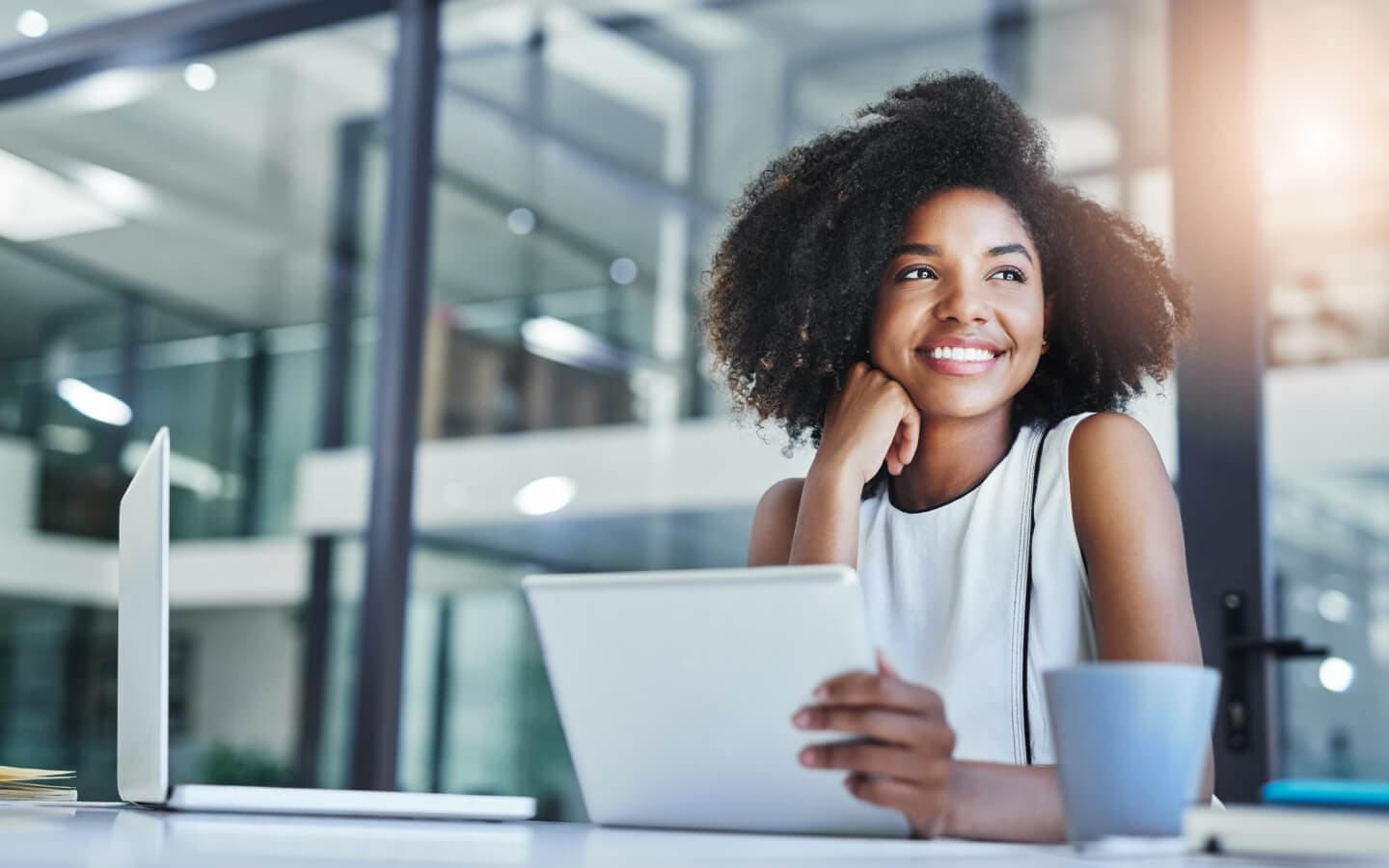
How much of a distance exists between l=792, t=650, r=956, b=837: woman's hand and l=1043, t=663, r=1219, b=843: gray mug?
0.09 m

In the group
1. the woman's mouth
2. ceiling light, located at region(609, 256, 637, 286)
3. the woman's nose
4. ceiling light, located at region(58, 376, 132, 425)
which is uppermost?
ceiling light, located at region(609, 256, 637, 286)

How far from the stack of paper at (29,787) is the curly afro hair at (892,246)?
2.96ft

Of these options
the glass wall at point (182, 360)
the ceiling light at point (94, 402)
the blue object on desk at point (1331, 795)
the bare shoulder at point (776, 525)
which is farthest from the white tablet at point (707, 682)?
the ceiling light at point (94, 402)

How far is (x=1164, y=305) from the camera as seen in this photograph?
5.72ft

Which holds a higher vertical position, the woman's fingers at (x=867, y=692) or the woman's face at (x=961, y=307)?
the woman's face at (x=961, y=307)

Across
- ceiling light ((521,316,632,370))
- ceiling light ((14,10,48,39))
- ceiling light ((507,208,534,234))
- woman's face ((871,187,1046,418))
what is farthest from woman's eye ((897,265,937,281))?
ceiling light ((14,10,48,39))

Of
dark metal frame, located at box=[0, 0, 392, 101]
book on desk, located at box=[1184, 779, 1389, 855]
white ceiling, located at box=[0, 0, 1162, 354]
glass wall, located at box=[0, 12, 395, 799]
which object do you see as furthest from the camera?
glass wall, located at box=[0, 12, 395, 799]

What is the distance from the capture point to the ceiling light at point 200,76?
3.88m

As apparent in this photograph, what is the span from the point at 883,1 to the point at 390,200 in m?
1.20

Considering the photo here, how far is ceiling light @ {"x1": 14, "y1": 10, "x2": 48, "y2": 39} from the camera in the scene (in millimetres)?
3844

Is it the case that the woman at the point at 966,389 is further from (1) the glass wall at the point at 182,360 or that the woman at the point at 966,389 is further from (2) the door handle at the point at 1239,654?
(1) the glass wall at the point at 182,360

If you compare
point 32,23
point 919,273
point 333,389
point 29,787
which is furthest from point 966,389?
point 32,23

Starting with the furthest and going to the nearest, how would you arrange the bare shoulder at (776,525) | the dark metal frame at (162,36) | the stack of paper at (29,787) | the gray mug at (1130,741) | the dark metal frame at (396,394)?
the dark metal frame at (162,36) < the dark metal frame at (396,394) < the bare shoulder at (776,525) < the stack of paper at (29,787) < the gray mug at (1130,741)

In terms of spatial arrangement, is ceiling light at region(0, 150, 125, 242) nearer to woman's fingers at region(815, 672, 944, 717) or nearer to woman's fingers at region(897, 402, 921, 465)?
woman's fingers at region(897, 402, 921, 465)
